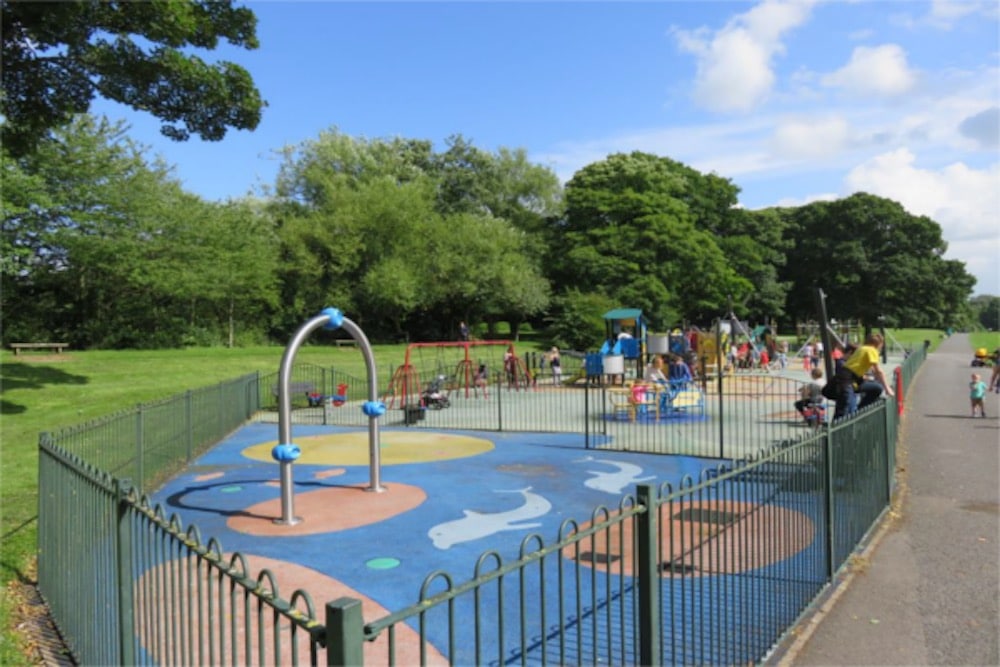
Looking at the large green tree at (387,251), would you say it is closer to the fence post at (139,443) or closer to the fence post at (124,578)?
the fence post at (139,443)

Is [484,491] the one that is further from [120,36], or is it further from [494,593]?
[120,36]

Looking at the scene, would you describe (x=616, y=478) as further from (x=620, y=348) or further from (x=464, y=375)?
(x=620, y=348)

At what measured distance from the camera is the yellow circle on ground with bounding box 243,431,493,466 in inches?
523

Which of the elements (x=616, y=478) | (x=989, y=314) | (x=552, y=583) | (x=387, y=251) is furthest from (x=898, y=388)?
(x=989, y=314)

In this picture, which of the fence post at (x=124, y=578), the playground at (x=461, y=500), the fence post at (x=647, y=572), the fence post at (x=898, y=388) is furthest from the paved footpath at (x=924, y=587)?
the fence post at (x=124, y=578)

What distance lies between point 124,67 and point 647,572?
1697cm

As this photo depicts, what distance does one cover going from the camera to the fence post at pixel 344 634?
6.83ft

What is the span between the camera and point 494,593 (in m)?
6.08

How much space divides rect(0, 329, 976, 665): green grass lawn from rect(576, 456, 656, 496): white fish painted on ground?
6.87 metres

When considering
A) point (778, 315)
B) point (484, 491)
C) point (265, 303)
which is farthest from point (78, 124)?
point (778, 315)

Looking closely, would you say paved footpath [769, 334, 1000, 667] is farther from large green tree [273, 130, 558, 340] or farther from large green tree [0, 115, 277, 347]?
large green tree [273, 130, 558, 340]

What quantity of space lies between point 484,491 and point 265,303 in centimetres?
3373

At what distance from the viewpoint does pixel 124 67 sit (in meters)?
16.1

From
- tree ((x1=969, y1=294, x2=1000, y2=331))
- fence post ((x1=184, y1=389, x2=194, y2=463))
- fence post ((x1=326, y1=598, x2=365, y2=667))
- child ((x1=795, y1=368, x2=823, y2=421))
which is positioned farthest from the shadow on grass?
tree ((x1=969, y1=294, x2=1000, y2=331))
